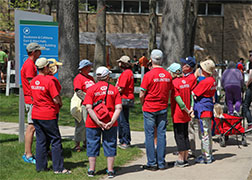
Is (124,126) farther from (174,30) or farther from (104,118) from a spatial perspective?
(174,30)

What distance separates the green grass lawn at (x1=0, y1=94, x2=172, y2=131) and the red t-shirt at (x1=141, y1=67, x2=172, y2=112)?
13.6 feet

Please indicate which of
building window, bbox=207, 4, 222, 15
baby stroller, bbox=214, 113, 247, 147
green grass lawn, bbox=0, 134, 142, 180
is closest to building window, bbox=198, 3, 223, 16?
building window, bbox=207, 4, 222, 15

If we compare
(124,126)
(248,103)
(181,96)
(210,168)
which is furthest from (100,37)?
(210,168)

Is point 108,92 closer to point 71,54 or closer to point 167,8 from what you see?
point 167,8

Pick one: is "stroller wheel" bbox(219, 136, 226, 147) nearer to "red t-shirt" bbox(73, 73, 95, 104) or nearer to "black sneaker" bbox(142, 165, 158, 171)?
"black sneaker" bbox(142, 165, 158, 171)

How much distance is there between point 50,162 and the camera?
288 inches

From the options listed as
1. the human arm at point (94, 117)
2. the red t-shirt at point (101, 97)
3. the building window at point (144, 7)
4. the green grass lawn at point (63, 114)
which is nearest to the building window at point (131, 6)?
the building window at point (144, 7)

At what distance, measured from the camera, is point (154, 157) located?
6.85m

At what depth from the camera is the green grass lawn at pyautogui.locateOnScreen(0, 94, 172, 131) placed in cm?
1152

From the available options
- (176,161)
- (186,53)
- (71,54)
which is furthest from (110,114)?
(71,54)

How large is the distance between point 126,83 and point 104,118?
1.96 meters

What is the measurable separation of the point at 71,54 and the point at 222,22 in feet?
85.5

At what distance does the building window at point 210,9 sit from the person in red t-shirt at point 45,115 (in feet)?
112

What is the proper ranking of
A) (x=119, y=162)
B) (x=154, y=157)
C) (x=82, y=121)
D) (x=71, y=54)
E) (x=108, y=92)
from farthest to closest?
1. (x=71, y=54)
2. (x=82, y=121)
3. (x=119, y=162)
4. (x=154, y=157)
5. (x=108, y=92)
